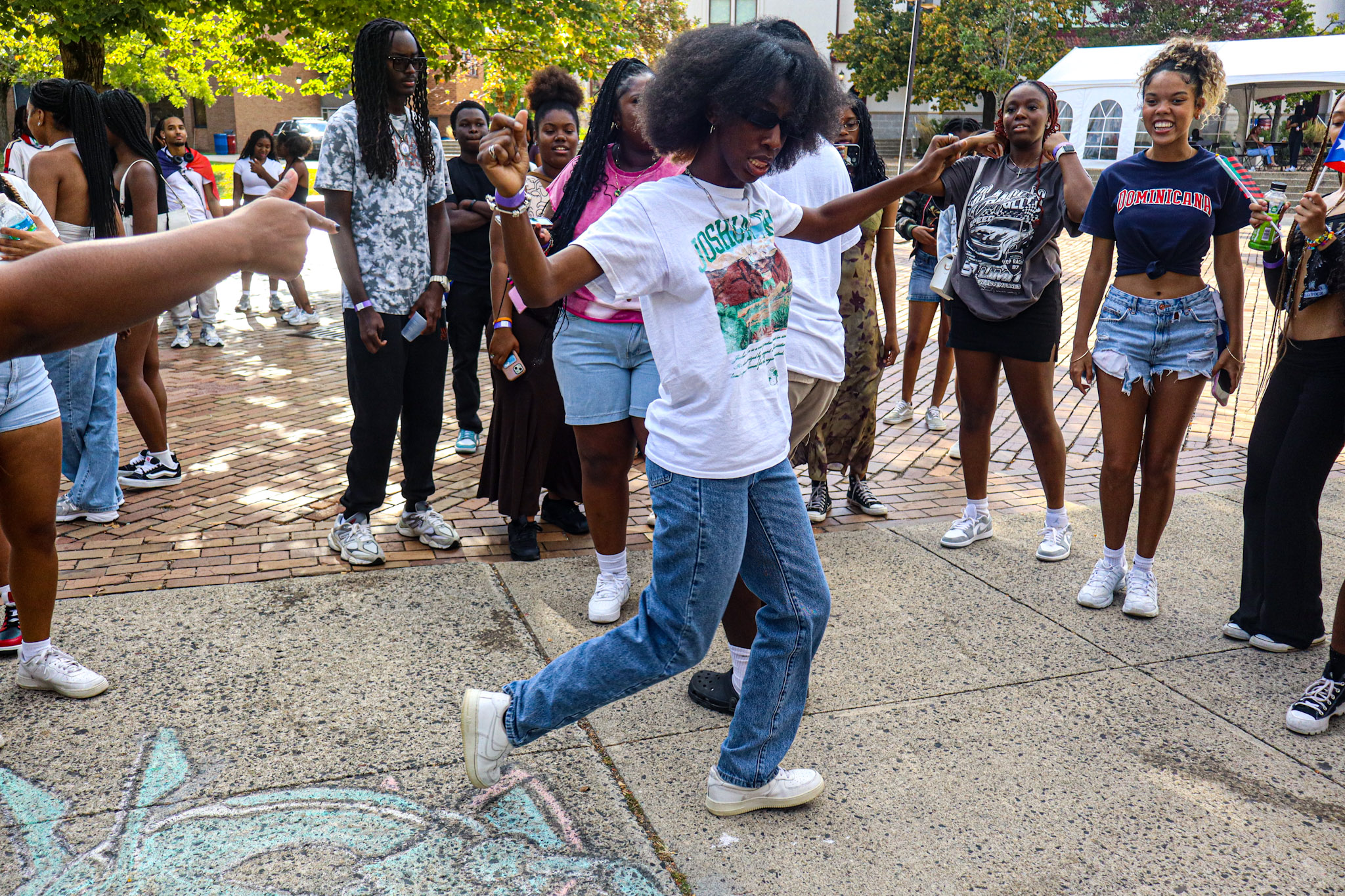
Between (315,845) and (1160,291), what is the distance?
11.0ft

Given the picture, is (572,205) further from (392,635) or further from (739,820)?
(739,820)

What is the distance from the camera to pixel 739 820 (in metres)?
2.60

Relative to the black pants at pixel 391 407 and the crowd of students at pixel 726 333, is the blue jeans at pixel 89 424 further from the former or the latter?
the black pants at pixel 391 407

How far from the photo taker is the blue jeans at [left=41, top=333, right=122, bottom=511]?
14.8ft

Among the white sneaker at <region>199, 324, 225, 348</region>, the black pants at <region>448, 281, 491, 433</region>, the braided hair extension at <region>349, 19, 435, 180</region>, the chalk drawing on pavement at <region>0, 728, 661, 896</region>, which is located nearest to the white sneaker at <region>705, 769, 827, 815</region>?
the chalk drawing on pavement at <region>0, 728, 661, 896</region>

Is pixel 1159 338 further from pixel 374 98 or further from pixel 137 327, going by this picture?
pixel 137 327

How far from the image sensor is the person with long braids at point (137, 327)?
5.03 m

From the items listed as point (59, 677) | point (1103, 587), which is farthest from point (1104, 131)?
point (59, 677)

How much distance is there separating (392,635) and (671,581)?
158 cm

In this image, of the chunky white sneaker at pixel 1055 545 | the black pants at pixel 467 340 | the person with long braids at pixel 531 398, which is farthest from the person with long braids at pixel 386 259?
the chunky white sneaker at pixel 1055 545

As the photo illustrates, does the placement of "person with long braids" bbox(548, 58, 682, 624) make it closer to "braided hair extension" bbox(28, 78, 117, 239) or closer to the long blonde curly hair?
the long blonde curly hair

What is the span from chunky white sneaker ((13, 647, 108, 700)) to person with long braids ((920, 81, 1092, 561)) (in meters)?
3.35

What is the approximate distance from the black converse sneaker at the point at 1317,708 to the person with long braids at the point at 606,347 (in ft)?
7.20

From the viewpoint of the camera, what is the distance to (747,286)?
2.38 meters
